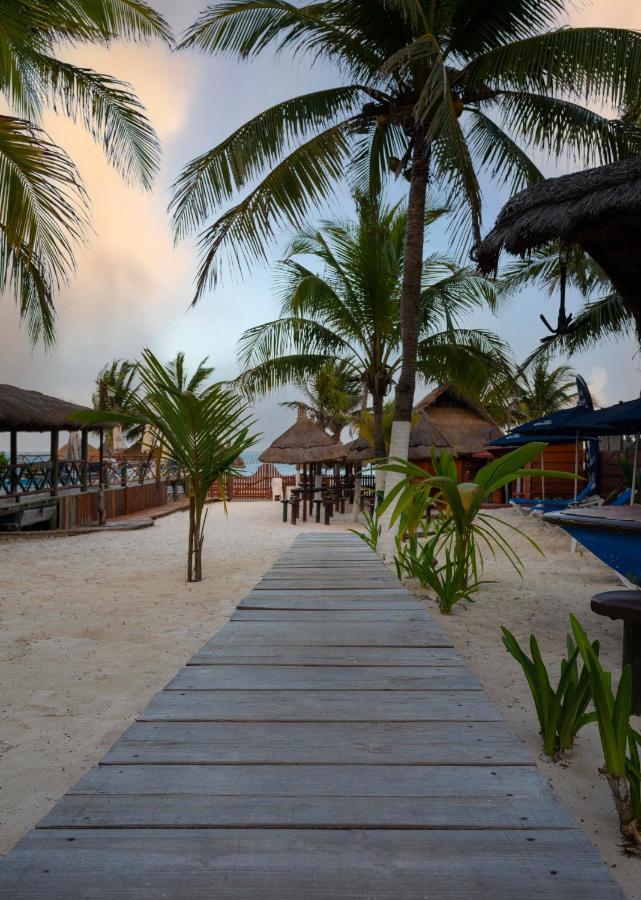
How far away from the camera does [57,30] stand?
6.30 m

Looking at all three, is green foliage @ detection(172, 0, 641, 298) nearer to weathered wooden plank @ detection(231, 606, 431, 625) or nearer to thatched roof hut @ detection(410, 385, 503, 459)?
weathered wooden plank @ detection(231, 606, 431, 625)

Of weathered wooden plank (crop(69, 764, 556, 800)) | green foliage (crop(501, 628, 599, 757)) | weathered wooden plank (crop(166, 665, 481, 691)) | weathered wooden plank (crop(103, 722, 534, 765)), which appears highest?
weathered wooden plank (crop(69, 764, 556, 800))

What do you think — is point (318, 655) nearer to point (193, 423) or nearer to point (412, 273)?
point (193, 423)

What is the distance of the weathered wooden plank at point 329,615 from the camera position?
A: 2752 mm

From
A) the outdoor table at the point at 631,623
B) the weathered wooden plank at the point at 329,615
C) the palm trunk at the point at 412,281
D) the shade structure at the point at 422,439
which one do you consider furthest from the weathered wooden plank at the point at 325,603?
the shade structure at the point at 422,439

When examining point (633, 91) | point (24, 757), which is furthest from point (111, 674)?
point (633, 91)

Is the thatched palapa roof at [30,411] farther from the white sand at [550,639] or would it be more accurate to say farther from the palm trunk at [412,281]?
the white sand at [550,639]

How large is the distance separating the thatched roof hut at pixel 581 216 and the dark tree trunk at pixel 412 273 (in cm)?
153

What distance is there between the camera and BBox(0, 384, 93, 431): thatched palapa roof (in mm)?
10672

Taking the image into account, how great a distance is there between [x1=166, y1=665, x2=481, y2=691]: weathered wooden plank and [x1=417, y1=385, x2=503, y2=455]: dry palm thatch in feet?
65.4

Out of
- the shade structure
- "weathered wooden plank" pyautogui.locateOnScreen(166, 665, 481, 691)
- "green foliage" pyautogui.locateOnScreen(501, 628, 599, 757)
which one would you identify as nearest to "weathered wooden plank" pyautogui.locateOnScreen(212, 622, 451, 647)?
"weathered wooden plank" pyautogui.locateOnScreen(166, 665, 481, 691)

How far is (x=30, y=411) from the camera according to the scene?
1116 centimetres

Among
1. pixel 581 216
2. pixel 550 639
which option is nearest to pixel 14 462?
pixel 550 639

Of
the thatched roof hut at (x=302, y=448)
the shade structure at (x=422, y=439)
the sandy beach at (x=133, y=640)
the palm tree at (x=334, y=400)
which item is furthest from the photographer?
the palm tree at (x=334, y=400)
